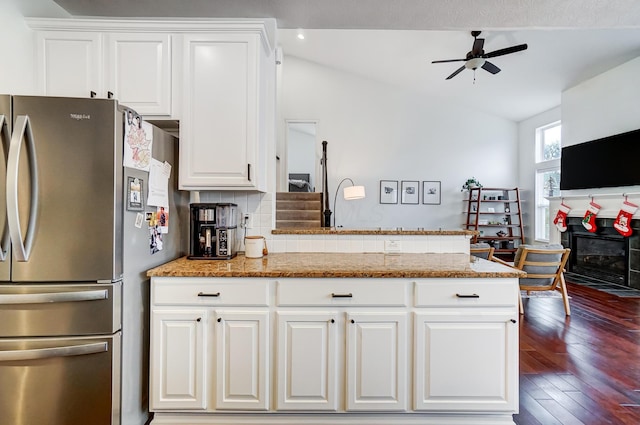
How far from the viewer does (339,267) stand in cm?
182

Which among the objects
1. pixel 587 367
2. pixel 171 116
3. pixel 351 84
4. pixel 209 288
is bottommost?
pixel 587 367

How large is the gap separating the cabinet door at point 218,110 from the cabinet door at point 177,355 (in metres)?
0.82

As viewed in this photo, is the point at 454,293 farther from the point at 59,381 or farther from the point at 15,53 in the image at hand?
the point at 15,53

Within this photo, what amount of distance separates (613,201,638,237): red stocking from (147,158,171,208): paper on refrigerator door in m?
5.94

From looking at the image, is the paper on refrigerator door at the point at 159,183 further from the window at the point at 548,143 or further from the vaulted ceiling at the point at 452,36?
the window at the point at 548,143

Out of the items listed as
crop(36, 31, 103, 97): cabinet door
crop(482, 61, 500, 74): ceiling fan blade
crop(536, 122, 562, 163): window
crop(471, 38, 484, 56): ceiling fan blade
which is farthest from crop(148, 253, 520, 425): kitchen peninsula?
crop(536, 122, 562, 163): window

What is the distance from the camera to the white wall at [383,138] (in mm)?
7113

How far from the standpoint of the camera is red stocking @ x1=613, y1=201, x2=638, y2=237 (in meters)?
4.51

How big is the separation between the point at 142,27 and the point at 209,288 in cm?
172

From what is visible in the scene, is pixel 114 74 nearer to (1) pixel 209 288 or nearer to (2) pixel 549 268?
(1) pixel 209 288

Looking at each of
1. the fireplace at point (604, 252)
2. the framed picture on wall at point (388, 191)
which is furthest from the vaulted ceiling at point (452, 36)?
the fireplace at point (604, 252)

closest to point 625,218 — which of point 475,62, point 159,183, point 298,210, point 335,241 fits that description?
point 475,62

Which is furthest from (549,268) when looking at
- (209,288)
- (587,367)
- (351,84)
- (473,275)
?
(351,84)

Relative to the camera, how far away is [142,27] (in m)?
2.03
